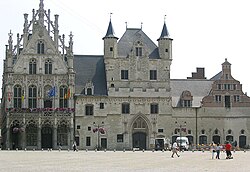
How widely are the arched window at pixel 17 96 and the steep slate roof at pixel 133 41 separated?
1473 centimetres

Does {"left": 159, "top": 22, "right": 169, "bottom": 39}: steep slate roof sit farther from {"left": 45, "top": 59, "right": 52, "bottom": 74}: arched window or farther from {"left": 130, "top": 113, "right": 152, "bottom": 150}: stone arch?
{"left": 45, "top": 59, "right": 52, "bottom": 74}: arched window

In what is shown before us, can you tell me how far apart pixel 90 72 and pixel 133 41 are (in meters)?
7.51

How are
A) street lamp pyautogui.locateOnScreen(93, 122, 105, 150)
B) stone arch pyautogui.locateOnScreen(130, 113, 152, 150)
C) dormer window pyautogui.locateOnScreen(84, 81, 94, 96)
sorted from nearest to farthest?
street lamp pyautogui.locateOnScreen(93, 122, 105, 150) → dormer window pyautogui.locateOnScreen(84, 81, 94, 96) → stone arch pyautogui.locateOnScreen(130, 113, 152, 150)

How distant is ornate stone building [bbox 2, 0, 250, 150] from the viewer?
79.4 m

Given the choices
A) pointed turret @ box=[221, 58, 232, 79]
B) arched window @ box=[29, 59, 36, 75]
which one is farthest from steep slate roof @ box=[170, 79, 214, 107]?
arched window @ box=[29, 59, 36, 75]

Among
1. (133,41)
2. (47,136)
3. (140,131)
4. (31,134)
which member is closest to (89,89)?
(47,136)

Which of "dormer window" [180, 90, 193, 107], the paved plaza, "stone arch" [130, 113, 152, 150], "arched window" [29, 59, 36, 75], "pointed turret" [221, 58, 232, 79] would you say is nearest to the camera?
the paved plaza

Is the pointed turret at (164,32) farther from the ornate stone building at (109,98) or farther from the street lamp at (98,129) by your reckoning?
the street lamp at (98,129)

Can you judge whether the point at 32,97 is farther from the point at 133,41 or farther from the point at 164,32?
the point at 164,32

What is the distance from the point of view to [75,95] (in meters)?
80.9

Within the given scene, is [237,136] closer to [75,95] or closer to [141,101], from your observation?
[141,101]

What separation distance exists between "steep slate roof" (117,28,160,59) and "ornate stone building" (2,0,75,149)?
7.74m

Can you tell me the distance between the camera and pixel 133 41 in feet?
278

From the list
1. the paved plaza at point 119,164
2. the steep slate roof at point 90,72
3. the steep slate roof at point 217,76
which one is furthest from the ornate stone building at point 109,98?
the paved plaza at point 119,164
